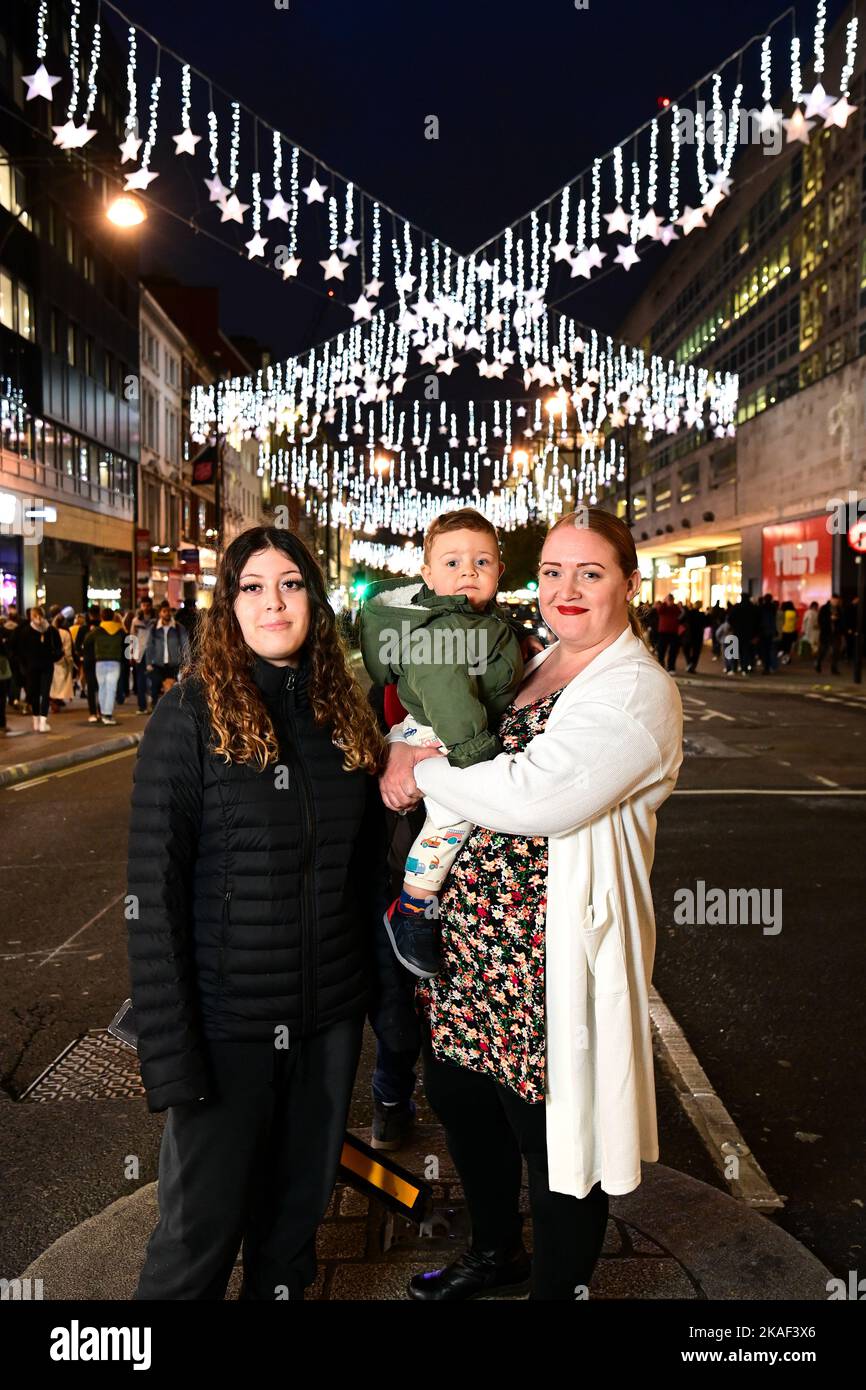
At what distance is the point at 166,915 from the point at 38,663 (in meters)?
16.3

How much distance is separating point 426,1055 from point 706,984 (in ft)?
11.2

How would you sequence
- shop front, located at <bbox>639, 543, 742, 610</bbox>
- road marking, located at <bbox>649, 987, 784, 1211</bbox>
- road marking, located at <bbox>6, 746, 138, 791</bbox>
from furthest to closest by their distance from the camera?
shop front, located at <bbox>639, 543, 742, 610</bbox>
road marking, located at <bbox>6, 746, 138, 791</bbox>
road marking, located at <bbox>649, 987, 784, 1211</bbox>

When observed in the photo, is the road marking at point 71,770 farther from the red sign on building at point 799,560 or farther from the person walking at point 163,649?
the red sign on building at point 799,560

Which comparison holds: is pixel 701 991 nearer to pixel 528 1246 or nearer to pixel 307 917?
pixel 528 1246

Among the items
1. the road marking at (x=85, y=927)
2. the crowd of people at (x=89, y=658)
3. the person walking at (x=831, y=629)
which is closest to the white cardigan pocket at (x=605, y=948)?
the road marking at (x=85, y=927)

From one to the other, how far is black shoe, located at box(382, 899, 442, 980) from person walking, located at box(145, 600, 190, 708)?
1777 cm

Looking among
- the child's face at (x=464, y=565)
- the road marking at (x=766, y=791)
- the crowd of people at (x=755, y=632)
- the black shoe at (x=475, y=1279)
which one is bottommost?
the black shoe at (x=475, y=1279)

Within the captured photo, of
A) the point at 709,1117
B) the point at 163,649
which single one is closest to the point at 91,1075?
the point at 709,1117

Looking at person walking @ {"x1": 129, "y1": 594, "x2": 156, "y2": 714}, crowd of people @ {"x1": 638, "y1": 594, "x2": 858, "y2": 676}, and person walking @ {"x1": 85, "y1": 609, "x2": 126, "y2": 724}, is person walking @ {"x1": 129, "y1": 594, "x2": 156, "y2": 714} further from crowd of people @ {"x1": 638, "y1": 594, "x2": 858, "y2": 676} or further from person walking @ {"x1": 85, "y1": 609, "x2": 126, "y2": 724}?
crowd of people @ {"x1": 638, "y1": 594, "x2": 858, "y2": 676}

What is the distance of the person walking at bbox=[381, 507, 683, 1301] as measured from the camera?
2.54m

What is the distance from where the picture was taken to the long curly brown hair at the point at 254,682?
2.59 m

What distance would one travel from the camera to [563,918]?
8.36ft

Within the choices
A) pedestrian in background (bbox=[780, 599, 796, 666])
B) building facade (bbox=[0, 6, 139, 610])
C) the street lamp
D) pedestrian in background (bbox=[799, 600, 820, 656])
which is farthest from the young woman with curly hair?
pedestrian in background (bbox=[780, 599, 796, 666])

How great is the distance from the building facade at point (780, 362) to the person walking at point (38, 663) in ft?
61.8
